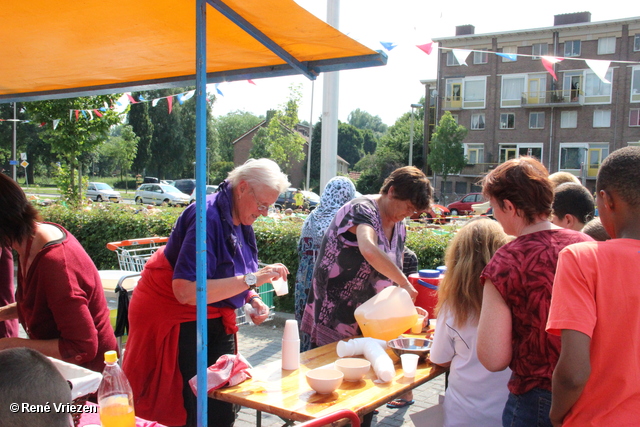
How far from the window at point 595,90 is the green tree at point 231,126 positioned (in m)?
42.3

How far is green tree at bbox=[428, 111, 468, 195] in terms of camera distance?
141ft

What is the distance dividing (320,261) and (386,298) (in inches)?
22.5

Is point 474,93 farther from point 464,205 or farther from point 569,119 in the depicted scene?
point 464,205

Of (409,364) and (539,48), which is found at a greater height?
(539,48)

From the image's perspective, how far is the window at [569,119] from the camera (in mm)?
41794

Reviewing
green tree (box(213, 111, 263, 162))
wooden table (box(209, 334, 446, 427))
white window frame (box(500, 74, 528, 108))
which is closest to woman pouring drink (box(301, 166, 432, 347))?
wooden table (box(209, 334, 446, 427))

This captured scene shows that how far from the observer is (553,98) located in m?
42.2

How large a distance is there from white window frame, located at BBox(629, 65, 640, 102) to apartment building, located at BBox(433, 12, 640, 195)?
8 centimetres

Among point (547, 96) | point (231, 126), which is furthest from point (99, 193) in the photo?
point (231, 126)

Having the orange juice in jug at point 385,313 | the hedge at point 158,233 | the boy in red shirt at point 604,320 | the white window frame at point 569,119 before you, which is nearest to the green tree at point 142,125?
the white window frame at point 569,119

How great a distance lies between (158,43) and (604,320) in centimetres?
218

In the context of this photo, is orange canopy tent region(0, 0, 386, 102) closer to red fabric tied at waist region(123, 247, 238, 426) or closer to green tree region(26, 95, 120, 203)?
red fabric tied at waist region(123, 247, 238, 426)

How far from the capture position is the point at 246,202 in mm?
2561

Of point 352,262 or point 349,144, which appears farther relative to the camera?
point 349,144
